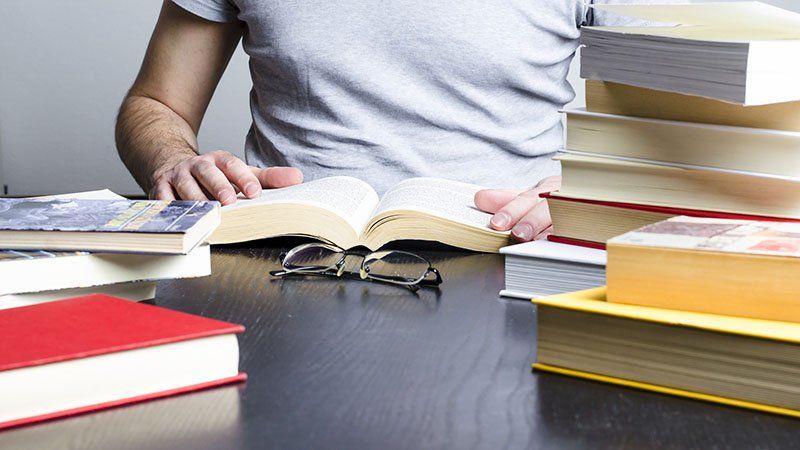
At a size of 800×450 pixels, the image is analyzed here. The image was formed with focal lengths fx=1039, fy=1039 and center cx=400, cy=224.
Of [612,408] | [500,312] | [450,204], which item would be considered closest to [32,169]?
[450,204]

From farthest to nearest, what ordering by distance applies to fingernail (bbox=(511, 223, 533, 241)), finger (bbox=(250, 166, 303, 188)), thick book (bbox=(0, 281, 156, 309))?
1. finger (bbox=(250, 166, 303, 188))
2. fingernail (bbox=(511, 223, 533, 241))
3. thick book (bbox=(0, 281, 156, 309))

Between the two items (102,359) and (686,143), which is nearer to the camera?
(102,359)

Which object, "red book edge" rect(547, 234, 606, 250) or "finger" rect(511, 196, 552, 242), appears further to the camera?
"finger" rect(511, 196, 552, 242)

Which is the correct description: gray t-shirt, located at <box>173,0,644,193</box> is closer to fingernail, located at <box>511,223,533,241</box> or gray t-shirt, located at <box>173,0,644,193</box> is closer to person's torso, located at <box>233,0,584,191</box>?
person's torso, located at <box>233,0,584,191</box>

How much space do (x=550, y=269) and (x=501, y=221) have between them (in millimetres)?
257

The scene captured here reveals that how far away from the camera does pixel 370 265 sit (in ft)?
3.36

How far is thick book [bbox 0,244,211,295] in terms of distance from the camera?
2.59ft

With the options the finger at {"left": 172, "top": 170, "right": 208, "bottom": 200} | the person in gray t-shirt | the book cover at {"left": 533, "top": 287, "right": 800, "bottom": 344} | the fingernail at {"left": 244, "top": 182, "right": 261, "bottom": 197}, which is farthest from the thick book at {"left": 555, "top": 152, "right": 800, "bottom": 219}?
the person in gray t-shirt

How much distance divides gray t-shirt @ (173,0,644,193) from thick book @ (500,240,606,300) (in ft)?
2.54

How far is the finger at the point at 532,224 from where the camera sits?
3.50ft

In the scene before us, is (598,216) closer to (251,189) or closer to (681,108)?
(681,108)

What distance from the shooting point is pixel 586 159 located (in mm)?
850

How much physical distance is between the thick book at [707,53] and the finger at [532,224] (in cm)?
25

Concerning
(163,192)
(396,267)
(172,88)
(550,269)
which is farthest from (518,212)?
(172,88)
